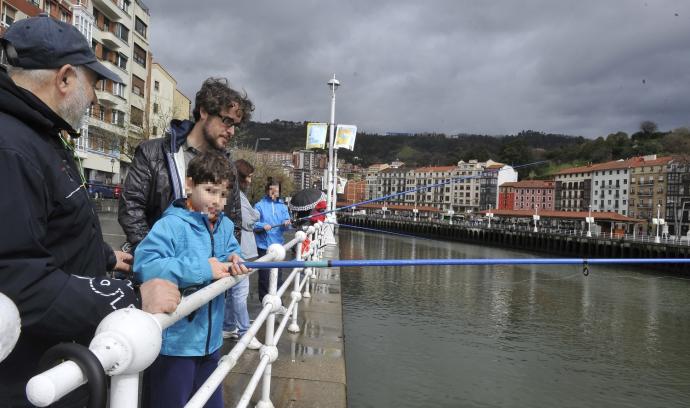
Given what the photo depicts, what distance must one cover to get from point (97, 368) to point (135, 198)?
1.79 meters

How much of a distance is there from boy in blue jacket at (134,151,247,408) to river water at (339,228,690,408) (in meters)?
4.75

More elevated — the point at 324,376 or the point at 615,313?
the point at 324,376

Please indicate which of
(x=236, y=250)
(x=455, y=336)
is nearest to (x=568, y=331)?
(x=455, y=336)

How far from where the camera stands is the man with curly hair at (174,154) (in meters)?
2.55

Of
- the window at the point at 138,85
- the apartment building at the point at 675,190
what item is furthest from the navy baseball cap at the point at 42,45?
the apartment building at the point at 675,190

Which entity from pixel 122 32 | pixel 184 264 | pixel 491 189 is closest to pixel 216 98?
pixel 184 264

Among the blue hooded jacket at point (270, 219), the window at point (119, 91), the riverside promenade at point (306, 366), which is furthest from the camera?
the window at point (119, 91)

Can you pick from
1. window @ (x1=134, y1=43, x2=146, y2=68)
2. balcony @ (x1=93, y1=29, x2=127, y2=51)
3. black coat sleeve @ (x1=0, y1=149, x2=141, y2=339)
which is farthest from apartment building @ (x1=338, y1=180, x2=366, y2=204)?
black coat sleeve @ (x1=0, y1=149, x2=141, y2=339)

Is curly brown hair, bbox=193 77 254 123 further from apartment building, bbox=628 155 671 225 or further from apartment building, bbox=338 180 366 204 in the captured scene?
apartment building, bbox=338 180 366 204

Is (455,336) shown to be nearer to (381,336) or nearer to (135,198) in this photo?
(381,336)

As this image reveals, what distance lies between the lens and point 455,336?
10.1 m

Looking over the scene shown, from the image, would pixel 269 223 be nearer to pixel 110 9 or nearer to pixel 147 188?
pixel 147 188

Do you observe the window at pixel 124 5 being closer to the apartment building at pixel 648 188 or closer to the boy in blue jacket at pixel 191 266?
the boy in blue jacket at pixel 191 266

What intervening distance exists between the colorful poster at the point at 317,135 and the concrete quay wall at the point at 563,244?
7455mm
